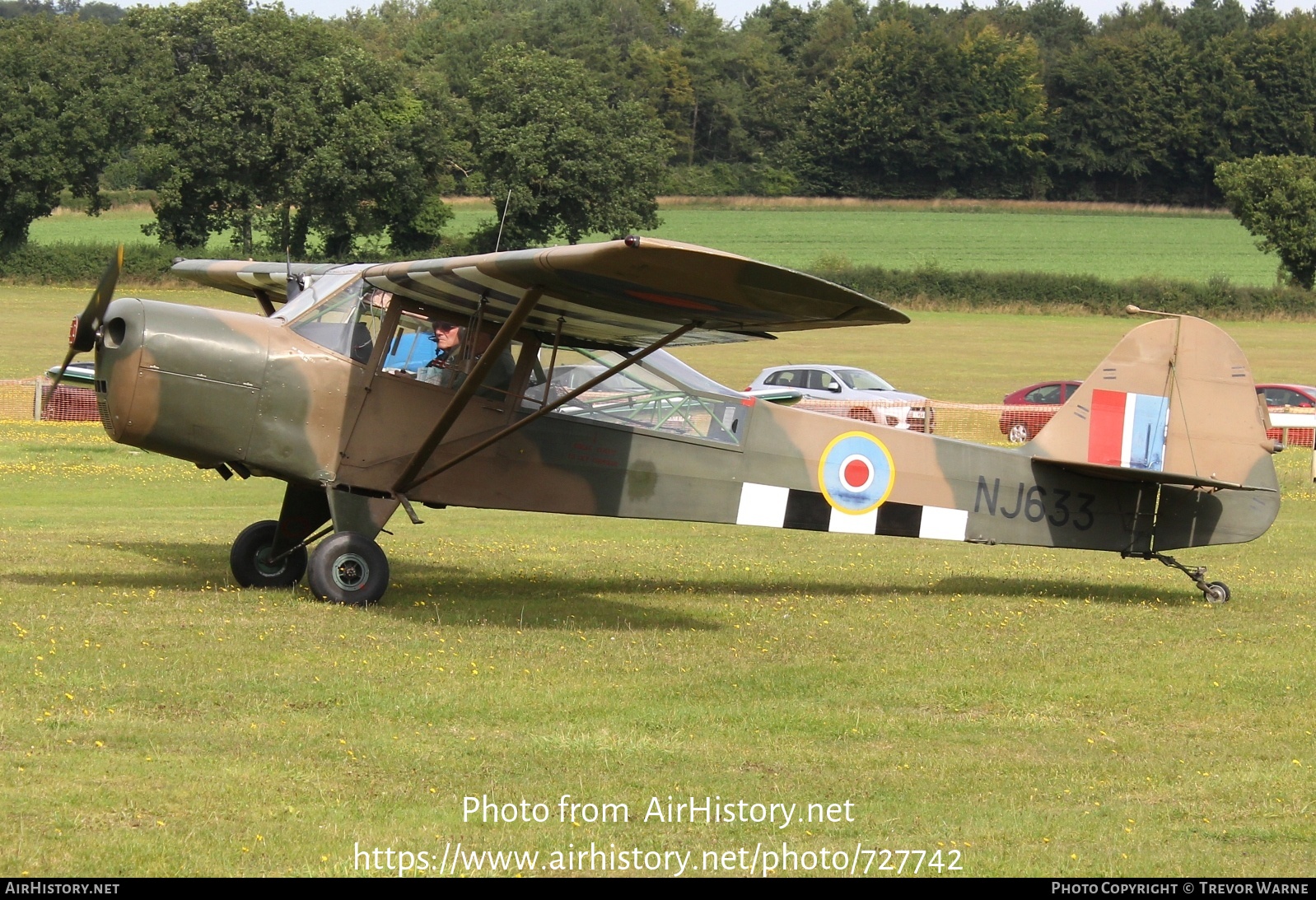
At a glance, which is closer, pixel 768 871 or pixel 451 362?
pixel 768 871

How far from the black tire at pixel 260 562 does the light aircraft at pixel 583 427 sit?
2cm

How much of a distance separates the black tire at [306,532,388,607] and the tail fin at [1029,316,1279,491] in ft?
18.8

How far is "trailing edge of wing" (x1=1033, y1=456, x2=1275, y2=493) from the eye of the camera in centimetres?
1185

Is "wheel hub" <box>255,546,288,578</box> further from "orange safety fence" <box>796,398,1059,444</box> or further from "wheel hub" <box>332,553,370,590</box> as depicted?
"orange safety fence" <box>796,398,1059,444</box>

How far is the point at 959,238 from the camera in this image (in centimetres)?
8856

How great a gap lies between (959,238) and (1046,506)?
78466 millimetres

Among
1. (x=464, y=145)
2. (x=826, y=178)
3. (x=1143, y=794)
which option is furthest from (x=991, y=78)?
(x=1143, y=794)

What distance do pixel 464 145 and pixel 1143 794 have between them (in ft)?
236

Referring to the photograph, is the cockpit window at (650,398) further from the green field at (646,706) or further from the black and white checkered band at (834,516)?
the green field at (646,706)

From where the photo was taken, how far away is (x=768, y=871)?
575 centimetres

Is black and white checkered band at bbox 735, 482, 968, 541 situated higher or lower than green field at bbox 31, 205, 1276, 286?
lower

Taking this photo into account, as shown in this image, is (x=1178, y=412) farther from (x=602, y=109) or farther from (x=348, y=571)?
(x=602, y=109)

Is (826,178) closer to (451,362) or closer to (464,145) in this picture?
(464,145)

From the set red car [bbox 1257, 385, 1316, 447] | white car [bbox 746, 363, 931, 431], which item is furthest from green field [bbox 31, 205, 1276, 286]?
red car [bbox 1257, 385, 1316, 447]
